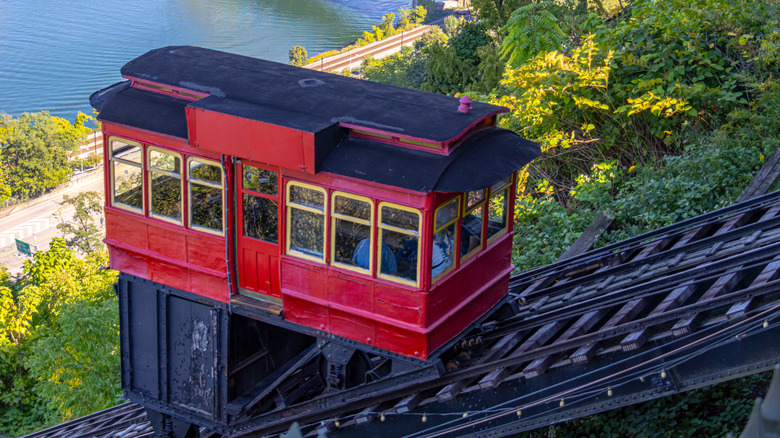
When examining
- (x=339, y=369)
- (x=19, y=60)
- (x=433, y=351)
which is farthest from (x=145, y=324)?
(x=19, y=60)

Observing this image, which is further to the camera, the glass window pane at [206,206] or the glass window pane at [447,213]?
the glass window pane at [206,206]

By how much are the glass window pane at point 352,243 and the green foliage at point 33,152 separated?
75288mm

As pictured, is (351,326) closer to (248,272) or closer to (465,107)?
(248,272)

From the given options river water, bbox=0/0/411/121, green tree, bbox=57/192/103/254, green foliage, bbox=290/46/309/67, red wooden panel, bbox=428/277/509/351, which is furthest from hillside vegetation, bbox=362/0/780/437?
river water, bbox=0/0/411/121

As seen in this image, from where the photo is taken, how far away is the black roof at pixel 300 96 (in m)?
7.61

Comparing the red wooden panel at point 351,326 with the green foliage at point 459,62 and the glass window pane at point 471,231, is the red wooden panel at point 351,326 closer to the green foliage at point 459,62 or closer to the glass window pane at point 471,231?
the glass window pane at point 471,231

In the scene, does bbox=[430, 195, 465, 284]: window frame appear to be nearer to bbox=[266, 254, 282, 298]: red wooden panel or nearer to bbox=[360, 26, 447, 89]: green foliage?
bbox=[266, 254, 282, 298]: red wooden panel

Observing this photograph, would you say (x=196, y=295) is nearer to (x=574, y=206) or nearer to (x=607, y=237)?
(x=607, y=237)

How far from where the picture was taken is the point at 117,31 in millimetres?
102625

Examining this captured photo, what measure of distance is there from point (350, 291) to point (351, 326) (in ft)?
1.47

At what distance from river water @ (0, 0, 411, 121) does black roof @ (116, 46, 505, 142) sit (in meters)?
82.4

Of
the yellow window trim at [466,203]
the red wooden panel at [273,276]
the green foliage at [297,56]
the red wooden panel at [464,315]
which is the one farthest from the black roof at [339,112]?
the green foliage at [297,56]

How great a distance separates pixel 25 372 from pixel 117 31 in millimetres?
81935

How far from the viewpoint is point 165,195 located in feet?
29.1
